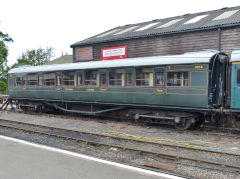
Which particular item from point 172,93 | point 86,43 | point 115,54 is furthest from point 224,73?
point 86,43

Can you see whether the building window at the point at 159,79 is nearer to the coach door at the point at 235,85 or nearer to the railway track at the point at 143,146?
the coach door at the point at 235,85

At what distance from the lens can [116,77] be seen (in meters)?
11.4

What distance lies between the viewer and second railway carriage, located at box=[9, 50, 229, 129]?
907 cm

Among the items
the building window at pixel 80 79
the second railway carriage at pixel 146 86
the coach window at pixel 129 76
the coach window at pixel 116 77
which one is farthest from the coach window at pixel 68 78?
the coach window at pixel 129 76

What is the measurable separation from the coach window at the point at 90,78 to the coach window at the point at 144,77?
8.80ft

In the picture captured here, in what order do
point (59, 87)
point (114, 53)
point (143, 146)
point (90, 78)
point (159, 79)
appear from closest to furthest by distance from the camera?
point (143, 146)
point (159, 79)
point (90, 78)
point (59, 87)
point (114, 53)

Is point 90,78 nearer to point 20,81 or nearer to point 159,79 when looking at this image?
point 159,79

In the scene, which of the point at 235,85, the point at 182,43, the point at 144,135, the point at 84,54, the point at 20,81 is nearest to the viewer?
the point at 235,85

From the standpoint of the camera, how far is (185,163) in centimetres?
593

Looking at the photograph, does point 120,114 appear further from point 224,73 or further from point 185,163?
point 185,163

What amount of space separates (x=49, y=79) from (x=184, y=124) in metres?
8.65

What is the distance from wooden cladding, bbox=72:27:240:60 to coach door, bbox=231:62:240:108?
4.84 metres

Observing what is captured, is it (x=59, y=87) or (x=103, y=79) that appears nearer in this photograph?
(x=103, y=79)

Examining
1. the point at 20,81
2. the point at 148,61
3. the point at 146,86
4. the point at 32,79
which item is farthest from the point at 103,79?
the point at 20,81
